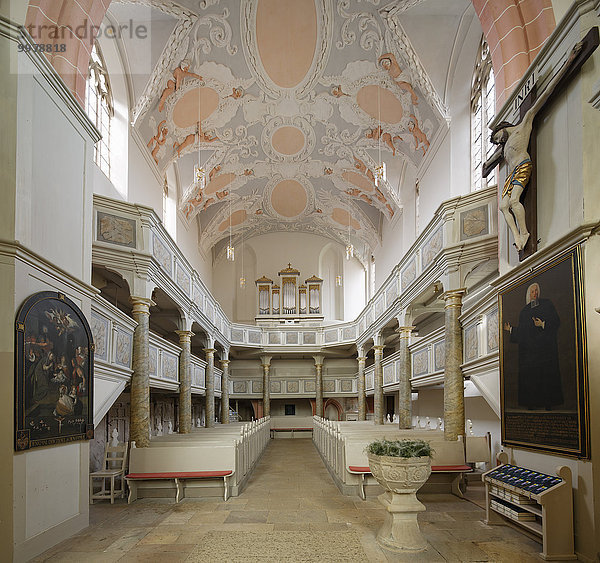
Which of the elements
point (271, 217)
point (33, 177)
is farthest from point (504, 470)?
point (271, 217)

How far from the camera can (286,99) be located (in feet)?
56.5

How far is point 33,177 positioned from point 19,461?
322 centimetres

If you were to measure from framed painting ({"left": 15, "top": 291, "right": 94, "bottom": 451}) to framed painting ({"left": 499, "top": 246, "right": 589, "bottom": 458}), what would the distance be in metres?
5.79

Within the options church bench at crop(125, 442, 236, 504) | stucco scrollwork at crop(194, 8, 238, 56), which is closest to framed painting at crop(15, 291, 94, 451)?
church bench at crop(125, 442, 236, 504)

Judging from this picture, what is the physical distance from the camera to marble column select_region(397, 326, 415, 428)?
15391mm

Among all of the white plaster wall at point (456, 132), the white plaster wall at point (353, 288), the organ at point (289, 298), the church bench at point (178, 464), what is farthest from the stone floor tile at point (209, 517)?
the white plaster wall at point (353, 288)

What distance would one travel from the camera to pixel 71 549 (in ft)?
22.0

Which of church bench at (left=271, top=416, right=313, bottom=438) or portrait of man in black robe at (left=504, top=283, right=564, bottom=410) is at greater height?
portrait of man in black robe at (left=504, top=283, right=564, bottom=410)

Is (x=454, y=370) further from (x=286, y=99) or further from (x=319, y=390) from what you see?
(x=319, y=390)

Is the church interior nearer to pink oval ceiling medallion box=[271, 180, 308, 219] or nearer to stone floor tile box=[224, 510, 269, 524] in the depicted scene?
stone floor tile box=[224, 510, 269, 524]

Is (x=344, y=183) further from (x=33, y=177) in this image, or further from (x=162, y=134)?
(x=33, y=177)

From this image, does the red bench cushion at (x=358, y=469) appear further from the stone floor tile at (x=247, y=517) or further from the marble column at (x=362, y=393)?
the marble column at (x=362, y=393)

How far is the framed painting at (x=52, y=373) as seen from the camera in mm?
6066

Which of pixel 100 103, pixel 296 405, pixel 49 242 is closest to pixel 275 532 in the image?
pixel 49 242
